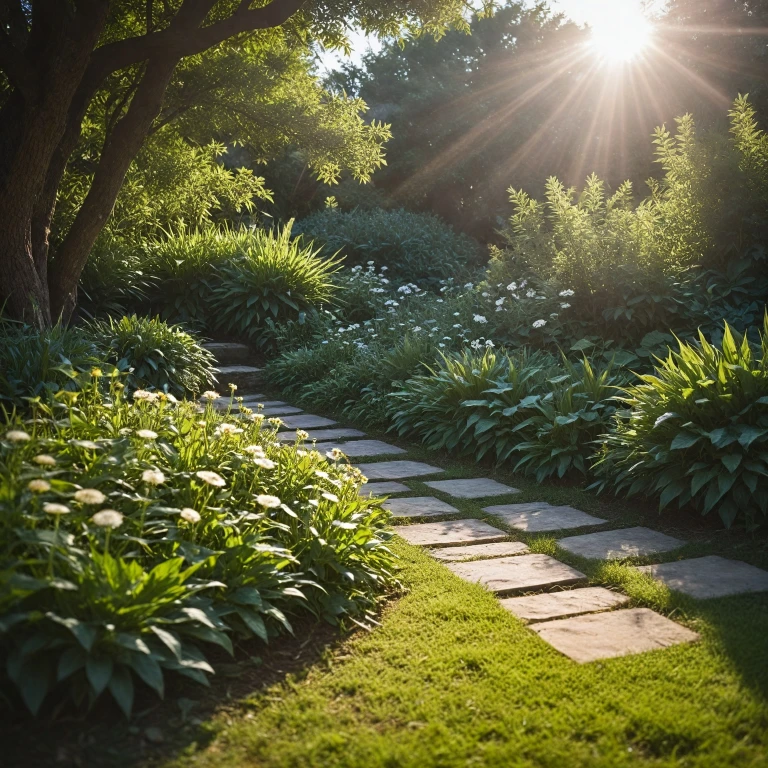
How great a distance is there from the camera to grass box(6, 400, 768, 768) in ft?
6.20

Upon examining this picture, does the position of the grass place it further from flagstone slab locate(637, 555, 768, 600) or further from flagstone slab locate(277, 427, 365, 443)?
flagstone slab locate(277, 427, 365, 443)

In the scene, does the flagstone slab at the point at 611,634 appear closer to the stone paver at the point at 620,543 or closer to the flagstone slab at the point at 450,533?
the stone paver at the point at 620,543

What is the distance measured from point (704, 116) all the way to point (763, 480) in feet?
42.2

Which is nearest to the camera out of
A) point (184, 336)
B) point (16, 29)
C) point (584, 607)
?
point (584, 607)

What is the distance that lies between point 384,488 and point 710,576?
6.31 feet

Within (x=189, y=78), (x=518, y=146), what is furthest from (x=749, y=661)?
(x=518, y=146)

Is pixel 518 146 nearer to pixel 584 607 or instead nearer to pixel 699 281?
pixel 699 281

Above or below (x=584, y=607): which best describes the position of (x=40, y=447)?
above

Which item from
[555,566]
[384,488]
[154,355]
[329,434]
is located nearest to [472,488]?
[384,488]

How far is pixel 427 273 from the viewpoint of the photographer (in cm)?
1240

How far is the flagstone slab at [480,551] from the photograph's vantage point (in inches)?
134

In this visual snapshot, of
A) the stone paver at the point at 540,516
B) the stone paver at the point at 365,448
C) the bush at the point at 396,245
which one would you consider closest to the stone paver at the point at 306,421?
the stone paver at the point at 365,448

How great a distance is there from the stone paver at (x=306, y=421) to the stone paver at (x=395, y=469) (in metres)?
1.17

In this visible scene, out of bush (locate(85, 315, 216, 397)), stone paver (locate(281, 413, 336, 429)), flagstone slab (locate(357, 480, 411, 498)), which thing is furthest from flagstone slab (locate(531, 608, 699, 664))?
bush (locate(85, 315, 216, 397))
